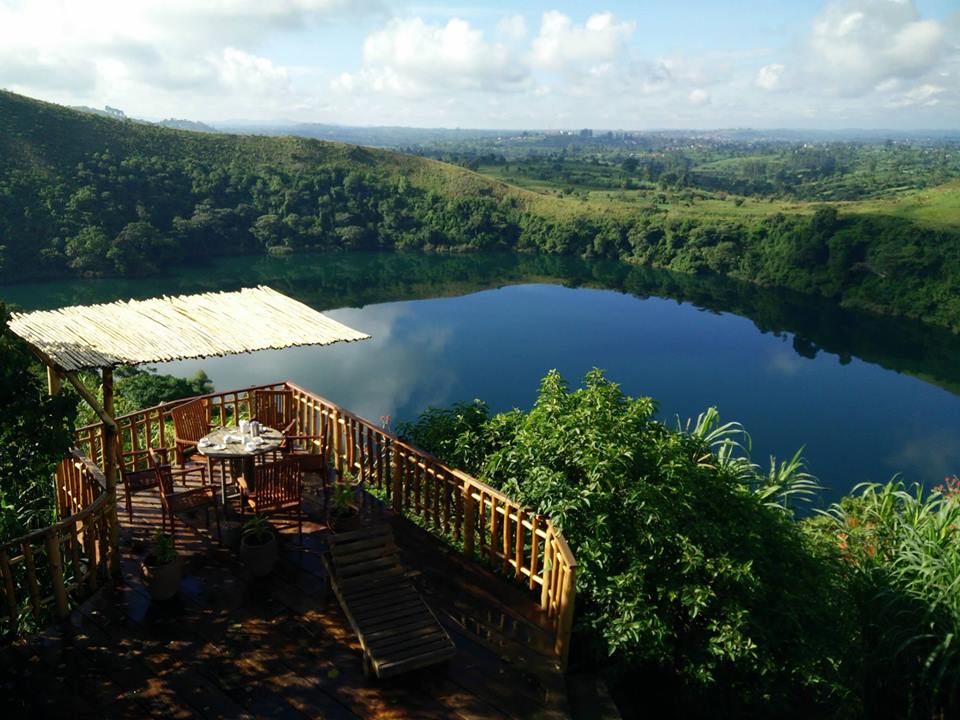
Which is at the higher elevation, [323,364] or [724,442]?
[724,442]

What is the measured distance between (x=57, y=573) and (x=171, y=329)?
8.12ft

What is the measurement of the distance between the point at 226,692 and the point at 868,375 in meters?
45.9

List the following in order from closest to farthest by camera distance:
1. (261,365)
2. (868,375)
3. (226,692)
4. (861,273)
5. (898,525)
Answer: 1. (226,692)
2. (898,525)
3. (261,365)
4. (868,375)
5. (861,273)

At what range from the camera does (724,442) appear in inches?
340

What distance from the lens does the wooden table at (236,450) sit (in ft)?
21.1

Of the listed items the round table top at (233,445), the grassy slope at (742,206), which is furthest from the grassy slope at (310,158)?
the round table top at (233,445)

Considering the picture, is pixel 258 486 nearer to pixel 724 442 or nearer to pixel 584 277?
pixel 724 442

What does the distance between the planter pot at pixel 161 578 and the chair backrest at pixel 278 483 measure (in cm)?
88

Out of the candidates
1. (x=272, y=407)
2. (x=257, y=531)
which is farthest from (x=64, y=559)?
(x=272, y=407)

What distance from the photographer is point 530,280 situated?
65.9 metres

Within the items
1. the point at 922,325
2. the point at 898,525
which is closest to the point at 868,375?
the point at 922,325

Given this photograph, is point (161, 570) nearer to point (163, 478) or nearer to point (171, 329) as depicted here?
point (163, 478)

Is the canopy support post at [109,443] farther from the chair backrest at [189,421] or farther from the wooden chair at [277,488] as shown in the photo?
the chair backrest at [189,421]

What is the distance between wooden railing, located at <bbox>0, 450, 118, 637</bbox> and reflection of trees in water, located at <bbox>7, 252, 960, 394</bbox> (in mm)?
45136
